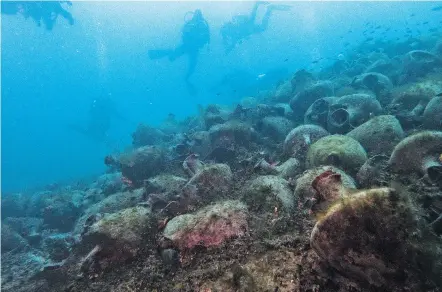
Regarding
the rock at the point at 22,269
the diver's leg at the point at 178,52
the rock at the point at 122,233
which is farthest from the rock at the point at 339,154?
the diver's leg at the point at 178,52

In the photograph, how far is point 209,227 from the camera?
4.25 metres

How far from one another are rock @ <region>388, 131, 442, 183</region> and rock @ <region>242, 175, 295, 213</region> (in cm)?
198

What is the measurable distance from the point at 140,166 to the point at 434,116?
9729 millimetres

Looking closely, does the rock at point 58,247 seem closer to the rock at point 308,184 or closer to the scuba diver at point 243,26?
the rock at point 308,184

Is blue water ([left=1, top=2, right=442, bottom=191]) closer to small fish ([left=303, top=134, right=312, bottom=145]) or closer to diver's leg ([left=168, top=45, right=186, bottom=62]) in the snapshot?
diver's leg ([left=168, top=45, right=186, bottom=62])

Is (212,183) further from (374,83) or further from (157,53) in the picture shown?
(157,53)

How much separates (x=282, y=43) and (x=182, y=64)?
78.4 metres

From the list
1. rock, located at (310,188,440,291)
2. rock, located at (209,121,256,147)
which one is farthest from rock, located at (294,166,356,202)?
rock, located at (209,121,256,147)

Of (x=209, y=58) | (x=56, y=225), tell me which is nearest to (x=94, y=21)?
(x=209, y=58)

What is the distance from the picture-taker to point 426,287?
6.59 ft

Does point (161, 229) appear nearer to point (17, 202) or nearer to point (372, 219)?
point (372, 219)

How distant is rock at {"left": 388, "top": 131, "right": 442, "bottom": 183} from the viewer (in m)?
4.20

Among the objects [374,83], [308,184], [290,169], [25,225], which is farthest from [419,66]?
[25,225]

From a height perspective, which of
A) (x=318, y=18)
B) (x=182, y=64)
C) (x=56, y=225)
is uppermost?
(x=182, y=64)
